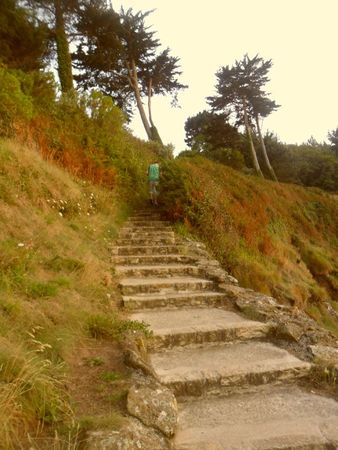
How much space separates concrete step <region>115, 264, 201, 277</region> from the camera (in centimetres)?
613

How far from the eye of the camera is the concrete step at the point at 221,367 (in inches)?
125

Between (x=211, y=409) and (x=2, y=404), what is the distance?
5.49ft

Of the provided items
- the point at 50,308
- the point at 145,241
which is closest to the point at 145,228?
the point at 145,241

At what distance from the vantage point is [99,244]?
6.82 meters

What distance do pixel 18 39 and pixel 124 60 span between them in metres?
9.69

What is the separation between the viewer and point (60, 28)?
54.9 feet

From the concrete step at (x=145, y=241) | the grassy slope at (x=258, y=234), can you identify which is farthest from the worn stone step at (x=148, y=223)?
the concrete step at (x=145, y=241)

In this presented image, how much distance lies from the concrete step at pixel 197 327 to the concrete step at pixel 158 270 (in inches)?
53.7

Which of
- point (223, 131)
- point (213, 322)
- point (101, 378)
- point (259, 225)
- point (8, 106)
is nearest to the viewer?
point (101, 378)

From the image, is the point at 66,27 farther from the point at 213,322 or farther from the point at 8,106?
the point at 213,322

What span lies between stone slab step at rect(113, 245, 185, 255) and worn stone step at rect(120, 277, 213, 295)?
4.32 feet

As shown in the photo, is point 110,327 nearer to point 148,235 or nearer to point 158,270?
point 158,270

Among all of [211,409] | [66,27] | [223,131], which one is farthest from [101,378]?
[223,131]

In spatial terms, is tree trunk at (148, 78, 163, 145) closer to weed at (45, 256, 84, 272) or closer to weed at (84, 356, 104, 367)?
weed at (45, 256, 84, 272)
